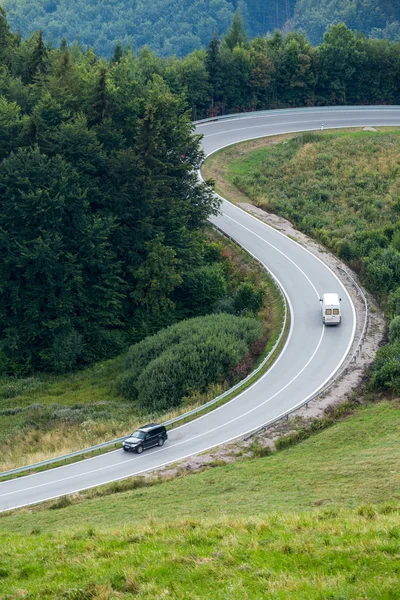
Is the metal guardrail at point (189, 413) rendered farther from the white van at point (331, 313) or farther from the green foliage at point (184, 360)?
the white van at point (331, 313)

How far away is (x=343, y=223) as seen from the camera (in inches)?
2712

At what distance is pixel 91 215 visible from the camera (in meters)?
57.9

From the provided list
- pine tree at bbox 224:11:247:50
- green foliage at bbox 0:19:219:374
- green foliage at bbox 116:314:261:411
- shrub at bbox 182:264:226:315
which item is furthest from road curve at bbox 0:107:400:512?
pine tree at bbox 224:11:247:50

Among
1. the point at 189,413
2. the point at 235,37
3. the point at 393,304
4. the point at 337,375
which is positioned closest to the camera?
the point at 189,413

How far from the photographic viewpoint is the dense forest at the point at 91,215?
56.1m

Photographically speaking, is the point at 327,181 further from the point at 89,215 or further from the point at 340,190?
the point at 89,215

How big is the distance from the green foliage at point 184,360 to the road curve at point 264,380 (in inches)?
98.9

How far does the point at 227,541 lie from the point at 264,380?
85.6 feet

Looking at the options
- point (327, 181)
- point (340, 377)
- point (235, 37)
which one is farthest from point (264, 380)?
point (235, 37)

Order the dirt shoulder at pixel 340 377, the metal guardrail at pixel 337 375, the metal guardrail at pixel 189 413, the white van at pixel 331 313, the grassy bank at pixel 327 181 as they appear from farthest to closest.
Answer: the grassy bank at pixel 327 181 → the white van at pixel 331 313 → the metal guardrail at pixel 337 375 → the dirt shoulder at pixel 340 377 → the metal guardrail at pixel 189 413

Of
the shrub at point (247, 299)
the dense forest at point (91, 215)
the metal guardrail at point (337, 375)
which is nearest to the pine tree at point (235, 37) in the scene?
the dense forest at point (91, 215)

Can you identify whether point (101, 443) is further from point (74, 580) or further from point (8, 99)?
point (8, 99)

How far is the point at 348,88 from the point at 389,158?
2252cm

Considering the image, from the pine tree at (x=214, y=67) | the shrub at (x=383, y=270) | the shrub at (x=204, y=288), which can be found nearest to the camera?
the shrub at (x=383, y=270)
